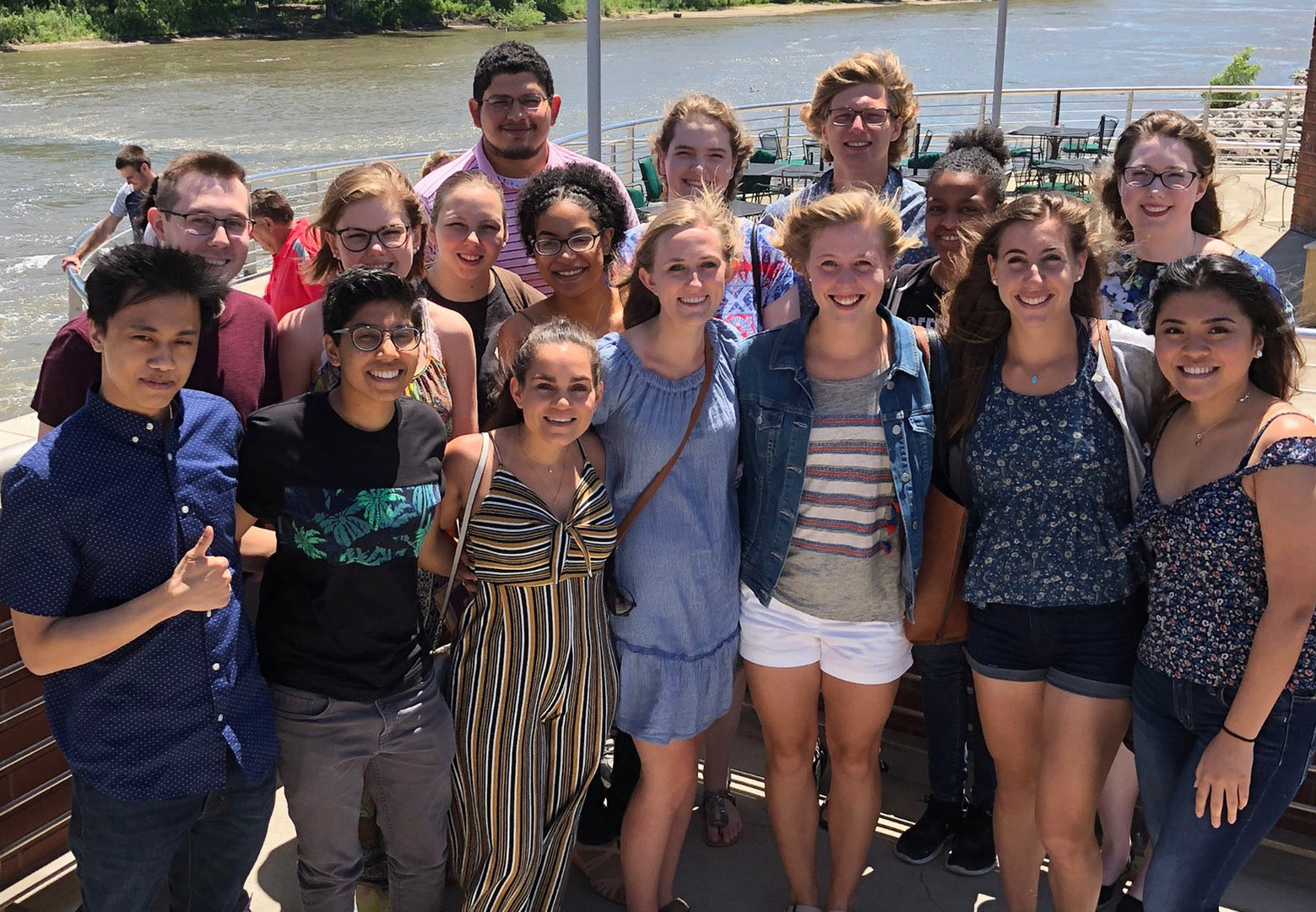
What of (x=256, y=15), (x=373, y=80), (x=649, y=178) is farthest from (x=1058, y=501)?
(x=256, y=15)

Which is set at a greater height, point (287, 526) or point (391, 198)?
point (391, 198)

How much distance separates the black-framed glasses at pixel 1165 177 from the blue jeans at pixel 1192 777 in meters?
1.38

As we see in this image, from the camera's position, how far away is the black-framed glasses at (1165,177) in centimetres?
311

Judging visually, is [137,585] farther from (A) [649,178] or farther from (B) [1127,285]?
(A) [649,178]

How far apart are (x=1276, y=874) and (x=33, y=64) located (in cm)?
3568

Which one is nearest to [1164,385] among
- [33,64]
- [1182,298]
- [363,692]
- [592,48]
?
[1182,298]

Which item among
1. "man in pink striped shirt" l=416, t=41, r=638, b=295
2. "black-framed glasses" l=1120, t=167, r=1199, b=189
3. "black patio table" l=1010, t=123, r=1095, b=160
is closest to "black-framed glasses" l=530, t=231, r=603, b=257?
"man in pink striped shirt" l=416, t=41, r=638, b=295

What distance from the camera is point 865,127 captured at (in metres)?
3.61

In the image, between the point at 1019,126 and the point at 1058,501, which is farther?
the point at 1019,126

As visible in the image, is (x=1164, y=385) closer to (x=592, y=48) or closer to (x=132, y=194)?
(x=592, y=48)

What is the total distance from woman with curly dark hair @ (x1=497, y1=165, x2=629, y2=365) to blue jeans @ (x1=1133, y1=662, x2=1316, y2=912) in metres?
1.61

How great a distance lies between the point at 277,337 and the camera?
9.14 feet

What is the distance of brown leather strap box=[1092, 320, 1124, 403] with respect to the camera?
8.51 ft

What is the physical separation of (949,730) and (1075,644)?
2.53ft
